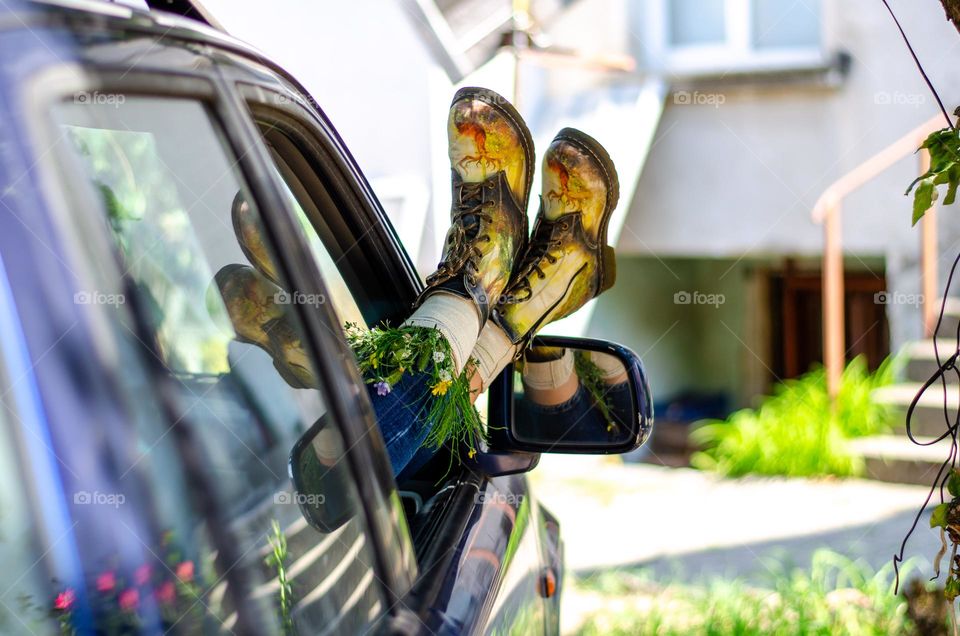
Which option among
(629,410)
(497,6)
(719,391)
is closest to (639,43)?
(497,6)

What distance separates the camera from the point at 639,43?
22.5 ft

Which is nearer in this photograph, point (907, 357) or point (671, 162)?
point (907, 357)

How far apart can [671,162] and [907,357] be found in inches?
70.8

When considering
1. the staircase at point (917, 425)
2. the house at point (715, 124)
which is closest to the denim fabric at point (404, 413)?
the house at point (715, 124)

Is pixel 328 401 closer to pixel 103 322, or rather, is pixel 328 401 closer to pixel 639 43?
pixel 103 322

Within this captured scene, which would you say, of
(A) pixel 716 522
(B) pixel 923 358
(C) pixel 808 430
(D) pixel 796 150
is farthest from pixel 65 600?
(D) pixel 796 150

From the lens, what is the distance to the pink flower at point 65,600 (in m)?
0.75

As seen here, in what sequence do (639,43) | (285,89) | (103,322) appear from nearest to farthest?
(103,322) → (285,89) → (639,43)

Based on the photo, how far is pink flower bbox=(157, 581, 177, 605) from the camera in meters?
0.81

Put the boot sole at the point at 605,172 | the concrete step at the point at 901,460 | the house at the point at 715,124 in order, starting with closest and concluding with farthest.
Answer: the boot sole at the point at 605,172
the concrete step at the point at 901,460
the house at the point at 715,124

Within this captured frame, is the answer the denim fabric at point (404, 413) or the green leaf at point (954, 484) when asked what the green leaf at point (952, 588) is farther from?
the denim fabric at point (404, 413)

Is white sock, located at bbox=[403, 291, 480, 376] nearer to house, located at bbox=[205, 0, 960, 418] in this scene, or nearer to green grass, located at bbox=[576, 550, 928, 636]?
green grass, located at bbox=[576, 550, 928, 636]

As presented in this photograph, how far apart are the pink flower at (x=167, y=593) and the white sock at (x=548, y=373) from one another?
103cm

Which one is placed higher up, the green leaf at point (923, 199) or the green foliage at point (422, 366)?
the green leaf at point (923, 199)
